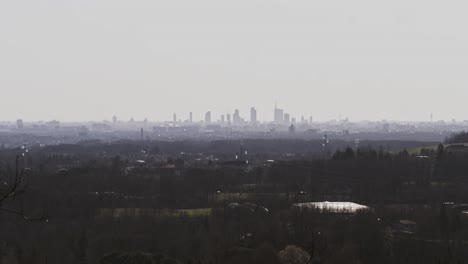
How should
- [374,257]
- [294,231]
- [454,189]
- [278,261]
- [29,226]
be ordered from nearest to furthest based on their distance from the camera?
[278,261], [374,257], [294,231], [29,226], [454,189]

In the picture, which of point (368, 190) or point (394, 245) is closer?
point (394, 245)

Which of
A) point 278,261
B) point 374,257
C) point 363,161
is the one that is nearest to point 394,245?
point 374,257

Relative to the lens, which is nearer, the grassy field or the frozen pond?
the frozen pond

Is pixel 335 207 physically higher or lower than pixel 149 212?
higher

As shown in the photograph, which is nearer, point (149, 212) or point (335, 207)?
point (335, 207)

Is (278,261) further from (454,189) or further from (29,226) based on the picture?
(454,189)

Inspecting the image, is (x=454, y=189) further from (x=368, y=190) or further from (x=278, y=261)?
(x=278, y=261)

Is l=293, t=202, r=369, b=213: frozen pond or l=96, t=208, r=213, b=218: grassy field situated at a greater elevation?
l=293, t=202, r=369, b=213: frozen pond

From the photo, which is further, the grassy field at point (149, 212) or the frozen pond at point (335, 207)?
the grassy field at point (149, 212)

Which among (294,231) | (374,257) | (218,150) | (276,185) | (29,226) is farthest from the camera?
(218,150)

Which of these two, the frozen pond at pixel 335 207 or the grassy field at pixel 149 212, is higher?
the frozen pond at pixel 335 207
